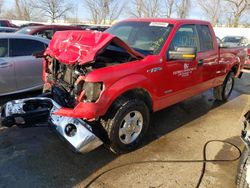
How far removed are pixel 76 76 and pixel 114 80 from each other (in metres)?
0.56

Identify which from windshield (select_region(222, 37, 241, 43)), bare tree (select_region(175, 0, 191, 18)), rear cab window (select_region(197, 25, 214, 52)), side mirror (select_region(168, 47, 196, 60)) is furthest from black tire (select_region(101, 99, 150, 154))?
bare tree (select_region(175, 0, 191, 18))

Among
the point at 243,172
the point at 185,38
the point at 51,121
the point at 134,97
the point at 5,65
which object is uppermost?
the point at 185,38

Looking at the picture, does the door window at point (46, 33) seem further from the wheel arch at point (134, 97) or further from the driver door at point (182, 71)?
the wheel arch at point (134, 97)

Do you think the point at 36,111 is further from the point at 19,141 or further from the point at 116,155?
the point at 116,155

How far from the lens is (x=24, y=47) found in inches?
255

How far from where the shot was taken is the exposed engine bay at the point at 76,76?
3.79 meters

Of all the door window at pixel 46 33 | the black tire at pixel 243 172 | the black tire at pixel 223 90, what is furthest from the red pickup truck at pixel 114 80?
the door window at pixel 46 33

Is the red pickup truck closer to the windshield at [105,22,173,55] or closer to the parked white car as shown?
the windshield at [105,22,173,55]

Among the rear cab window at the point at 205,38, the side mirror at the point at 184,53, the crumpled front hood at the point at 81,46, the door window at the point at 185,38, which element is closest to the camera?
the crumpled front hood at the point at 81,46

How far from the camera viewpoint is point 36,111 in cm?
425

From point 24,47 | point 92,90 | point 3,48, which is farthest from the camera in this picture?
point 24,47

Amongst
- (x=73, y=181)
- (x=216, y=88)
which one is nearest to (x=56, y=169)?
(x=73, y=181)

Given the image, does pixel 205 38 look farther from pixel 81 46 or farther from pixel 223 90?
pixel 81 46

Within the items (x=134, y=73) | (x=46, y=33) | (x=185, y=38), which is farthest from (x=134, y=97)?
→ (x=46, y=33)
